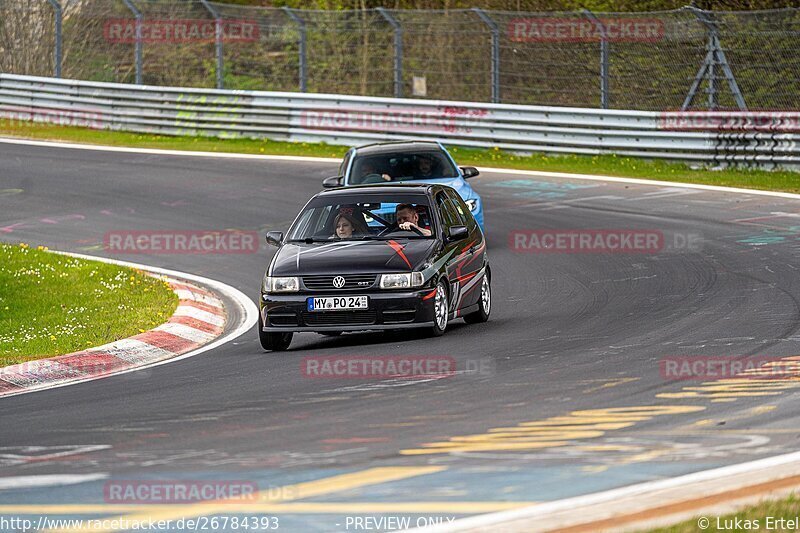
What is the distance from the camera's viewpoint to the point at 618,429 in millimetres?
7605

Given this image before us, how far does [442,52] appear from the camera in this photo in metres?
30.1

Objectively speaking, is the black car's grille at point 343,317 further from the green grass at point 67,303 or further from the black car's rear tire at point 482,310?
the green grass at point 67,303

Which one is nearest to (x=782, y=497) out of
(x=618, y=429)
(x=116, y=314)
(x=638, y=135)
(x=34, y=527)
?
(x=618, y=429)

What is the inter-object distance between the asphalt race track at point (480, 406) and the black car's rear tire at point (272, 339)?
119 mm

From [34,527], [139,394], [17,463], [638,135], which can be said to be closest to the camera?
[34,527]

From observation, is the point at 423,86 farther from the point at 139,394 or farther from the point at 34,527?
the point at 34,527

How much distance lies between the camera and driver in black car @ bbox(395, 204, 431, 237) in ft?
41.6

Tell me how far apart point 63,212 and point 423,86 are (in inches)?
404

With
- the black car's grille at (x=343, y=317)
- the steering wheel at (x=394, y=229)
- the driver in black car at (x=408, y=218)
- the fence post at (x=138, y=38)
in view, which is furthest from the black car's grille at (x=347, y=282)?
the fence post at (x=138, y=38)

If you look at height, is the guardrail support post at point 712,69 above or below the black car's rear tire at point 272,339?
above

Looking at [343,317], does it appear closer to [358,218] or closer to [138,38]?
[358,218]

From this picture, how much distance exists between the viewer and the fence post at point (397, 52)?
2925 cm

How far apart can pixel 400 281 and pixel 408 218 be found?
1.27m

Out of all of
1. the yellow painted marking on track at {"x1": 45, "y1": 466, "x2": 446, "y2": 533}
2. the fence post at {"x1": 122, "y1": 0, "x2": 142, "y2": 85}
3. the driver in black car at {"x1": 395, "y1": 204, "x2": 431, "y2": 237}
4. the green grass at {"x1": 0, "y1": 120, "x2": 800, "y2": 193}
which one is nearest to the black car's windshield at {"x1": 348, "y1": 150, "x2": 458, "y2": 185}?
the driver in black car at {"x1": 395, "y1": 204, "x2": 431, "y2": 237}
